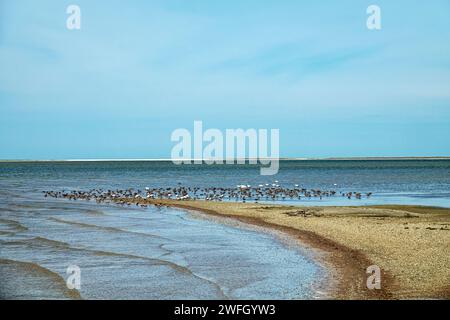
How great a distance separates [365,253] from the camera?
59.5ft

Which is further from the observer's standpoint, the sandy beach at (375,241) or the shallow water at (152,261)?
the shallow water at (152,261)

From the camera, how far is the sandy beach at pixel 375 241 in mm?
13566

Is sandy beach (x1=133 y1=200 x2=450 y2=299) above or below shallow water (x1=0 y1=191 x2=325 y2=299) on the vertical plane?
above

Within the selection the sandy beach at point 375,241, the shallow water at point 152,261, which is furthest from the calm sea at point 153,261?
the sandy beach at point 375,241

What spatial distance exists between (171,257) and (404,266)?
739 cm

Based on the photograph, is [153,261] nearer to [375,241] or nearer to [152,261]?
[152,261]

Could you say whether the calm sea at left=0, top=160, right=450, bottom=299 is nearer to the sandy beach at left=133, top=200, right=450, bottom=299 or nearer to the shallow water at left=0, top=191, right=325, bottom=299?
the shallow water at left=0, top=191, right=325, bottom=299

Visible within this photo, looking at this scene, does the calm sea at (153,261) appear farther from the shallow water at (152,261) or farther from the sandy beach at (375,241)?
the sandy beach at (375,241)

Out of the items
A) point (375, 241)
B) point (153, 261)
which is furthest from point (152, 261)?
point (375, 241)

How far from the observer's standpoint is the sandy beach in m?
13.6

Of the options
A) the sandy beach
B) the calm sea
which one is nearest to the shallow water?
the calm sea

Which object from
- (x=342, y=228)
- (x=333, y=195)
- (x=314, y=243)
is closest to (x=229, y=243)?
(x=314, y=243)

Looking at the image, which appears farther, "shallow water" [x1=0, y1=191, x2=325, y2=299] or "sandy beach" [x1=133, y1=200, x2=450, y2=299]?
"shallow water" [x1=0, y1=191, x2=325, y2=299]

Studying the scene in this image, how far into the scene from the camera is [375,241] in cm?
2027
